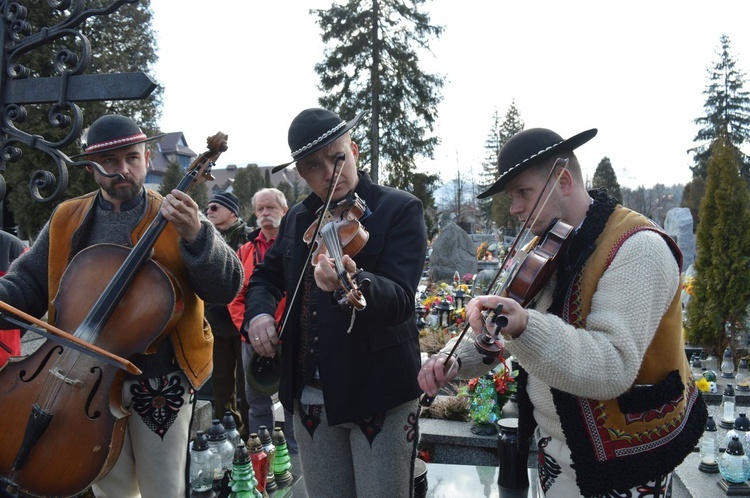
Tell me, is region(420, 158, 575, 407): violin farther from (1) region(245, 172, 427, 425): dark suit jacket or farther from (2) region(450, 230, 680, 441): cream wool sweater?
(1) region(245, 172, 427, 425): dark suit jacket

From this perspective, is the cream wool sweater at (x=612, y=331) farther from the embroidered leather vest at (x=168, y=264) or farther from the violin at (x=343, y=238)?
the embroidered leather vest at (x=168, y=264)

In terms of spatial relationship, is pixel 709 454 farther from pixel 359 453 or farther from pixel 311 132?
pixel 311 132

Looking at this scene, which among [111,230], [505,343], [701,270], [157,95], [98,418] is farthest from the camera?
[157,95]

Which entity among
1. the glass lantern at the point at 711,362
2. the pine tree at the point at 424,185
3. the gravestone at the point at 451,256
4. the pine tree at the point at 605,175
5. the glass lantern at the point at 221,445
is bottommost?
the glass lantern at the point at 711,362

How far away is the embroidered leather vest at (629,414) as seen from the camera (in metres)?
1.66

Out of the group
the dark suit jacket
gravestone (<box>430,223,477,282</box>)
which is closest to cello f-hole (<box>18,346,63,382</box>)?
the dark suit jacket

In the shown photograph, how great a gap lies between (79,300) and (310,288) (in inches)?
33.3

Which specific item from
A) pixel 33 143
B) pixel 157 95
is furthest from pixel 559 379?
pixel 157 95

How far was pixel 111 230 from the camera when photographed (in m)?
2.31

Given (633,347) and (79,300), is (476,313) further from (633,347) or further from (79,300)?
(79,300)

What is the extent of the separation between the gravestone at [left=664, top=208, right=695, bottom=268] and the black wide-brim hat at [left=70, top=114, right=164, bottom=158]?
15973mm

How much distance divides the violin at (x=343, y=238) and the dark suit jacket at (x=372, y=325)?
7cm

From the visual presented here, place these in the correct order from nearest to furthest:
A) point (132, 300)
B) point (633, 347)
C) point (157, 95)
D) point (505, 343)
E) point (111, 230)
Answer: point (633, 347)
point (505, 343)
point (132, 300)
point (111, 230)
point (157, 95)

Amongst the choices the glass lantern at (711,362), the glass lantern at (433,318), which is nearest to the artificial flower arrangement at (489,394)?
the glass lantern at (711,362)
